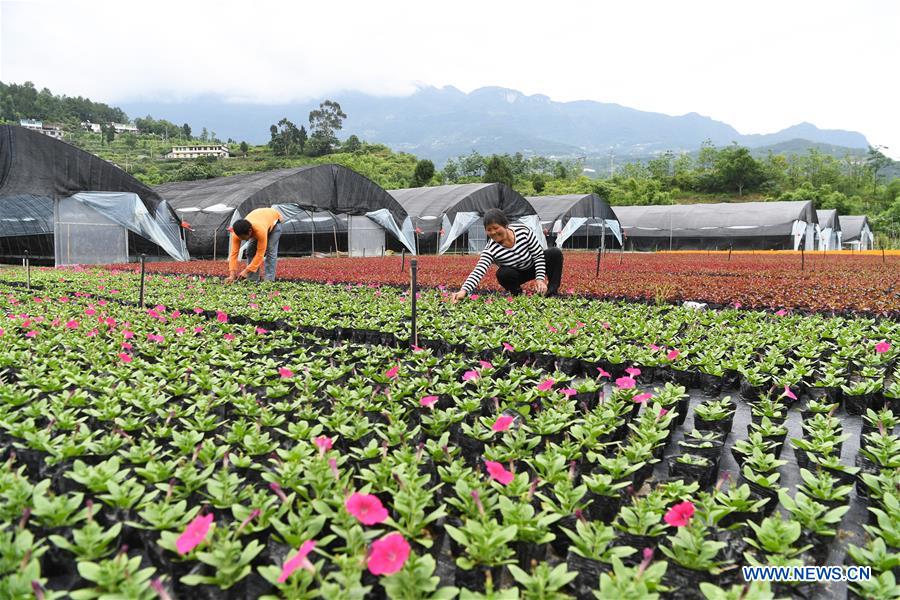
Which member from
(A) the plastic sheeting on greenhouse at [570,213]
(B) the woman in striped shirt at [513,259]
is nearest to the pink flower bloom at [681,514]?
(B) the woman in striped shirt at [513,259]

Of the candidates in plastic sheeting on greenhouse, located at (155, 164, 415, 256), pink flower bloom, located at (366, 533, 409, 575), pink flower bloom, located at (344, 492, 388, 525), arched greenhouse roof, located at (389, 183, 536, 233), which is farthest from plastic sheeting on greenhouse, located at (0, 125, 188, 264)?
pink flower bloom, located at (366, 533, 409, 575)

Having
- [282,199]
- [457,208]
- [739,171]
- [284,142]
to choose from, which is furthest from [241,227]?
[284,142]

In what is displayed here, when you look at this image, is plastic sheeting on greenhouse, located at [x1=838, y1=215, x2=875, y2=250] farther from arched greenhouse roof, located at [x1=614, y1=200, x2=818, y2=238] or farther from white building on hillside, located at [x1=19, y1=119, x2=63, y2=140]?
white building on hillside, located at [x1=19, y1=119, x2=63, y2=140]

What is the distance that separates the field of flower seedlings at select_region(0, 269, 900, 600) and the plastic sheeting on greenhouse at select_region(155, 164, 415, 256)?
1720cm

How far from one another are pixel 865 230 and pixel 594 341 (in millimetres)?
58181

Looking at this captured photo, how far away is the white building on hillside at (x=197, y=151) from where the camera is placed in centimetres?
8944

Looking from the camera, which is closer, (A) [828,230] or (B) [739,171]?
(A) [828,230]

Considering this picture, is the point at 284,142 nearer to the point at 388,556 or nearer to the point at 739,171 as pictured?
the point at 739,171

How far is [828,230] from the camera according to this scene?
4338 cm

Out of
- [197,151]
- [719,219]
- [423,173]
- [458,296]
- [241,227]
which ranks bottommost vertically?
[458,296]

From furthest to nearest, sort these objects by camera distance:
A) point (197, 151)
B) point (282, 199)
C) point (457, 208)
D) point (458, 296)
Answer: point (197, 151)
point (457, 208)
point (282, 199)
point (458, 296)

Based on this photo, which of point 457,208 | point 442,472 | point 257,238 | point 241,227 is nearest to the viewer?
point 442,472

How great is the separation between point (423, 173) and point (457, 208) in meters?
21.1

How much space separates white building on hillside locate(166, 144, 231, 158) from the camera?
293ft
